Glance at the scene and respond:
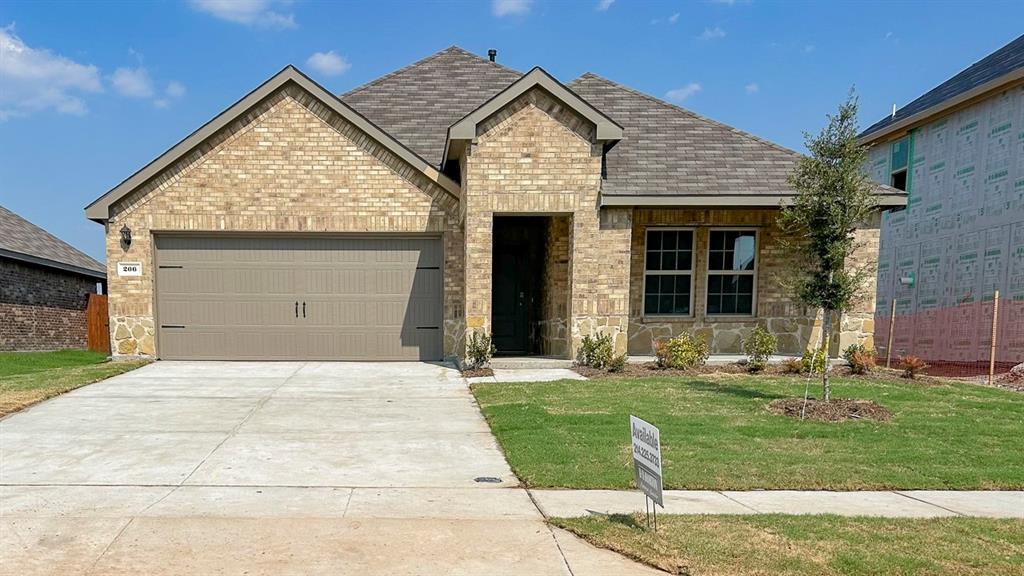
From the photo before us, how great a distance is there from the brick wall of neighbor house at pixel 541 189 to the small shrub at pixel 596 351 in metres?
0.16

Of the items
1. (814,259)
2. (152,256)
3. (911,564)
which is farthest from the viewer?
(152,256)

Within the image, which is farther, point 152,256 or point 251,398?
point 152,256

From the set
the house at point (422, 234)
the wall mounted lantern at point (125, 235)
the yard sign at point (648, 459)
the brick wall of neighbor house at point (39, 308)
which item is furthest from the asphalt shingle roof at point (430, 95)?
the brick wall of neighbor house at point (39, 308)

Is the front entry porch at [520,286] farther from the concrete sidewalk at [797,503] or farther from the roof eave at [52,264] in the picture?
the roof eave at [52,264]

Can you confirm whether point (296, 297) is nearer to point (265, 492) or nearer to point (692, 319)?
point (265, 492)

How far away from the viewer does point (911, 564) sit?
319cm

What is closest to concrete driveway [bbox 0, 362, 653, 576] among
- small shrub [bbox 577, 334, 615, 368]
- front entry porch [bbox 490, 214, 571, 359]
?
small shrub [bbox 577, 334, 615, 368]

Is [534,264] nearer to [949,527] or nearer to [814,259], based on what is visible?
[814,259]

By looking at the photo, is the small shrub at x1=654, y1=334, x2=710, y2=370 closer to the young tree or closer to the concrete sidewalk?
the young tree

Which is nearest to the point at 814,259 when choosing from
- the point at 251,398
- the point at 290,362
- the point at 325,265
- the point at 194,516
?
the point at 194,516

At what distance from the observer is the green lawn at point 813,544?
10.3ft

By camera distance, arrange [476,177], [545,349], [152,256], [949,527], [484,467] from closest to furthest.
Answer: [949,527] → [484,467] → [476,177] → [152,256] → [545,349]

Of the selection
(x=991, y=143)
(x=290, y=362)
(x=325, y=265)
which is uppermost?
(x=991, y=143)

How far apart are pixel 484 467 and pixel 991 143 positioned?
16545mm
